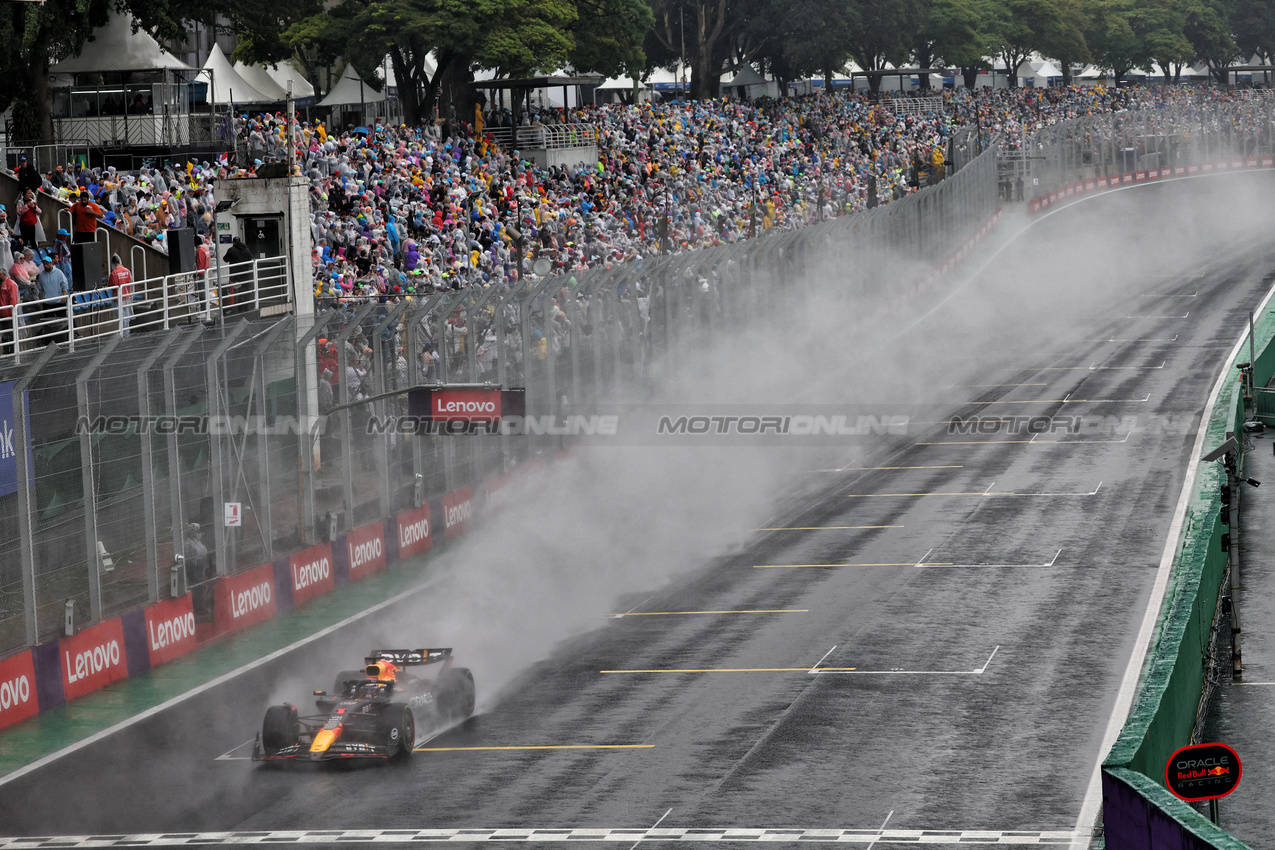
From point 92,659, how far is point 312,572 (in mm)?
4811

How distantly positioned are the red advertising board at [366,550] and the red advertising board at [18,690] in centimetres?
692

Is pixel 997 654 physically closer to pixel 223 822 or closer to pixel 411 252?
pixel 223 822

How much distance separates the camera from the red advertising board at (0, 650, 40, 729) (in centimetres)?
1806

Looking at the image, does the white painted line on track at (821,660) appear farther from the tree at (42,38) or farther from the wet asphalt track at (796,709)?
the tree at (42,38)

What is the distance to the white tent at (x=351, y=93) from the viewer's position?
55.2 metres

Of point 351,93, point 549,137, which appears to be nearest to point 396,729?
point 549,137

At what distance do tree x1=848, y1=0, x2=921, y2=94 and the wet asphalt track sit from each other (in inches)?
2599

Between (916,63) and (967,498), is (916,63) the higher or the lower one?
the higher one

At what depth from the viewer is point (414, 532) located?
2669 cm

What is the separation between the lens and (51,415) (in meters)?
19.2

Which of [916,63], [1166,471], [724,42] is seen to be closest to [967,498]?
[1166,471]

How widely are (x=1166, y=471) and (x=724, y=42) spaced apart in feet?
204

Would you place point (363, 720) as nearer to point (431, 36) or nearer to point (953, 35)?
point (431, 36)

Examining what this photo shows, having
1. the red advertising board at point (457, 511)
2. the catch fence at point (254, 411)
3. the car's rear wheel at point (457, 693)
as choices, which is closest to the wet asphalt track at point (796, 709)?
the car's rear wheel at point (457, 693)
